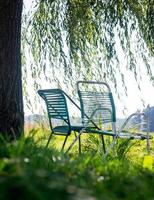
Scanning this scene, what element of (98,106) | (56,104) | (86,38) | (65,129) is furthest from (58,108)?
(86,38)

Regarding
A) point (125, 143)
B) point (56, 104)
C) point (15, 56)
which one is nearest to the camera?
point (15, 56)

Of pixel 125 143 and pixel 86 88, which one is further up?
pixel 86 88

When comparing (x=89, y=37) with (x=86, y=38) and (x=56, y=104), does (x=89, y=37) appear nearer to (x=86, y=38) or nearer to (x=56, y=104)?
(x=86, y=38)

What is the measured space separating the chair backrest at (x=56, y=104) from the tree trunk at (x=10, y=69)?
1.83ft

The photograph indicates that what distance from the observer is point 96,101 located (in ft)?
17.9

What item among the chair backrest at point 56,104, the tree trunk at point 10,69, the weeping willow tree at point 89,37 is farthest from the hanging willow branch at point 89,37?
the tree trunk at point 10,69

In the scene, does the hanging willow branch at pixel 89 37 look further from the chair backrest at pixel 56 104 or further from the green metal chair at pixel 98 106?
the chair backrest at pixel 56 104

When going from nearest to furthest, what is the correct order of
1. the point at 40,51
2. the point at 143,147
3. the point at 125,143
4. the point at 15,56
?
the point at 15,56
the point at 125,143
the point at 40,51
the point at 143,147

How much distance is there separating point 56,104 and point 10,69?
2.55 ft

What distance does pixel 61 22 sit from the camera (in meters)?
5.84

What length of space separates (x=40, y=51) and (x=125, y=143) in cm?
152

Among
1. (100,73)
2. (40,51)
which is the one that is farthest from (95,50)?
(40,51)

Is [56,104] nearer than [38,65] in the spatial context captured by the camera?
Yes

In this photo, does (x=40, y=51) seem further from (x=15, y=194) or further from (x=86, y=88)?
(x=15, y=194)
